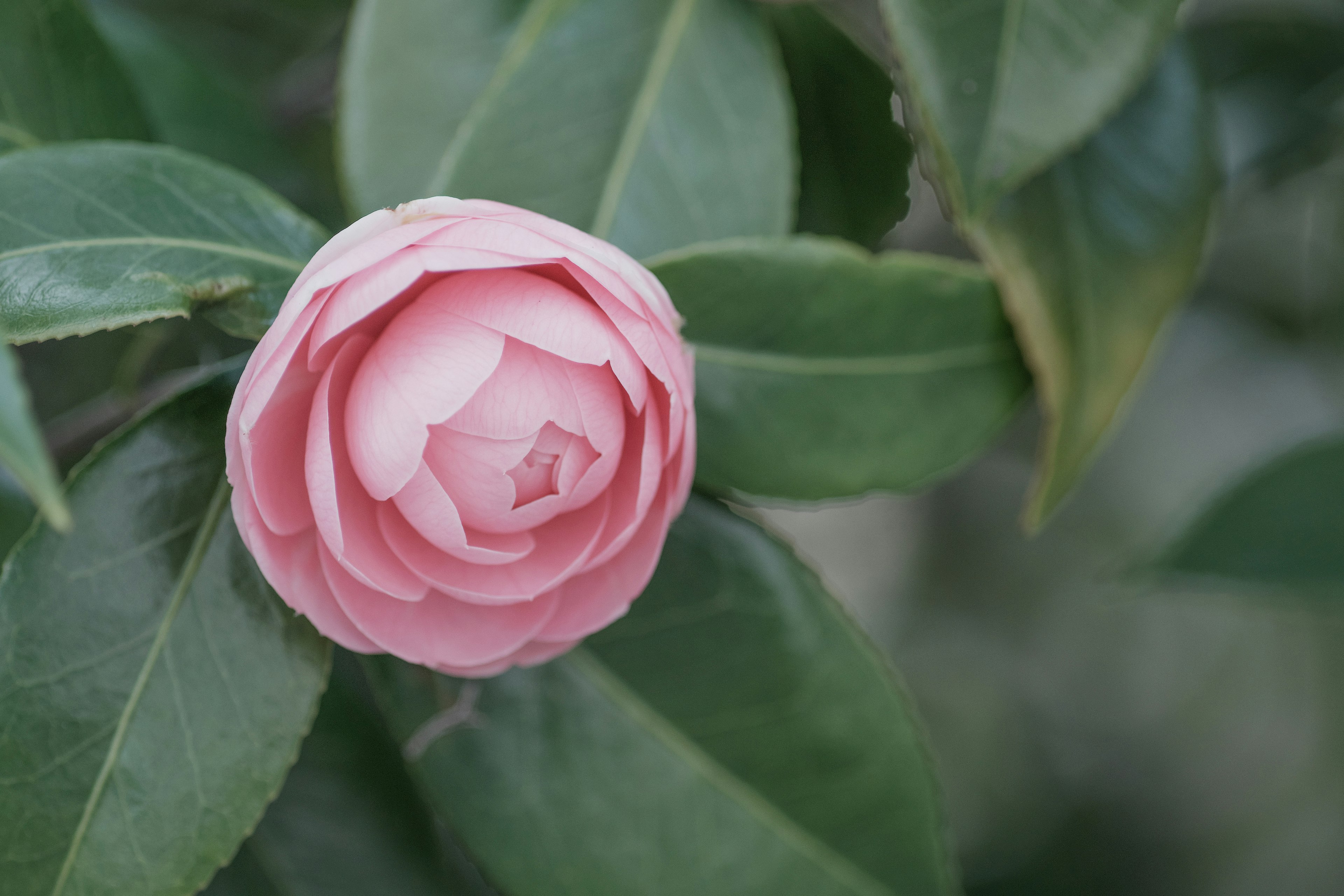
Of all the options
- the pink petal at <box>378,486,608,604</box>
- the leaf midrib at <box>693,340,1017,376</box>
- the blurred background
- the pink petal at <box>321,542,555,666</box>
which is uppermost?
the pink petal at <box>378,486,608,604</box>

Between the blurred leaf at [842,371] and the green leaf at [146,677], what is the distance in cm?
24

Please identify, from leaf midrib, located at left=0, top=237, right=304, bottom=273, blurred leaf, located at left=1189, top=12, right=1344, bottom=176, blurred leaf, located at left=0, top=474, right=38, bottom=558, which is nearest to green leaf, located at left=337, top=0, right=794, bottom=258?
leaf midrib, located at left=0, top=237, right=304, bottom=273

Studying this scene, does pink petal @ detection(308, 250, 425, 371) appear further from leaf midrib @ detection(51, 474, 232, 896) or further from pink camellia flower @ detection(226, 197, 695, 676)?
leaf midrib @ detection(51, 474, 232, 896)

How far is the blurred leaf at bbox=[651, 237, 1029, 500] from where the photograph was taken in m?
0.53

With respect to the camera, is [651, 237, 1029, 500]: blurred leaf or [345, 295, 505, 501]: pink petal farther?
[651, 237, 1029, 500]: blurred leaf

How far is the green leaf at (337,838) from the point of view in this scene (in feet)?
2.25

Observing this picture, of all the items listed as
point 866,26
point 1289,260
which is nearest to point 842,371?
point 866,26

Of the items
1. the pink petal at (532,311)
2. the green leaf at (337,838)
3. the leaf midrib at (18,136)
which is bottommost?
the green leaf at (337,838)

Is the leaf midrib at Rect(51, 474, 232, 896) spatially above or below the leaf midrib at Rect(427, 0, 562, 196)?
below

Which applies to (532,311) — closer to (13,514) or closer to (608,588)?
(608,588)

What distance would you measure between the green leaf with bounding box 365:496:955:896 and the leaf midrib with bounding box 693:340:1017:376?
91 mm

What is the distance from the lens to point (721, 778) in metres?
0.57

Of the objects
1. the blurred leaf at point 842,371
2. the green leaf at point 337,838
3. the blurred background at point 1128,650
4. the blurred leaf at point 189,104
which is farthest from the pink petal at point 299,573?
the blurred background at point 1128,650

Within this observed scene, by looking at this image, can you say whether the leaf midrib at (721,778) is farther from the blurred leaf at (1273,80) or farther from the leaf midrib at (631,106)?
the blurred leaf at (1273,80)
